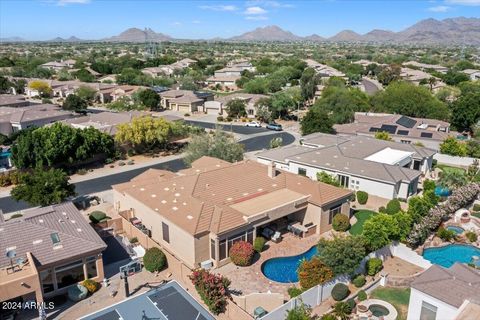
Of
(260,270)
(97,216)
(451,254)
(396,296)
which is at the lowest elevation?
(451,254)

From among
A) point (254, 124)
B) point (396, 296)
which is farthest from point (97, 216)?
point (254, 124)

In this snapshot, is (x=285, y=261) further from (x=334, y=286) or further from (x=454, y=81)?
(x=454, y=81)

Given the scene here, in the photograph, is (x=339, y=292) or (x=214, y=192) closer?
(x=339, y=292)

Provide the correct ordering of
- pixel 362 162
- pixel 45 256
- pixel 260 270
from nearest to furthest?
pixel 45 256 → pixel 260 270 → pixel 362 162

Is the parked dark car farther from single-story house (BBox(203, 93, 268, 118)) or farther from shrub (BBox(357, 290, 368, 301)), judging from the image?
shrub (BBox(357, 290, 368, 301))

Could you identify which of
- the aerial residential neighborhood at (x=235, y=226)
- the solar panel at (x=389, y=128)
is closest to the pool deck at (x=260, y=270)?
the aerial residential neighborhood at (x=235, y=226)

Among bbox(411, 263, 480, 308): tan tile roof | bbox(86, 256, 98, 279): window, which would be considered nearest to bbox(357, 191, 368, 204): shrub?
bbox(411, 263, 480, 308): tan tile roof

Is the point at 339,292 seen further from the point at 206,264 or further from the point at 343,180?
the point at 343,180
